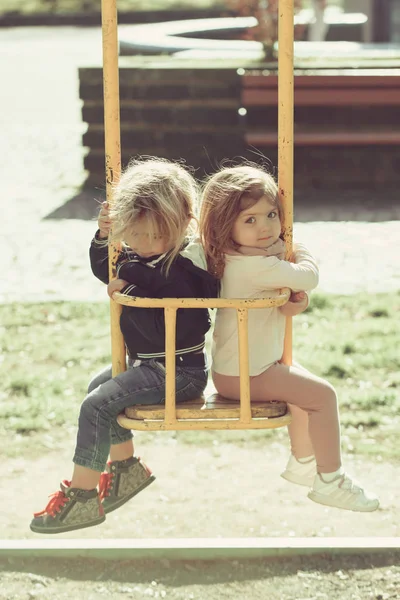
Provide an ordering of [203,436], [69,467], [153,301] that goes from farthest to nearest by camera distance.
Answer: [203,436] < [69,467] < [153,301]

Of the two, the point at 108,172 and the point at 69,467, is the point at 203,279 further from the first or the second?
the point at 69,467

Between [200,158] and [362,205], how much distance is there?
60.0 inches

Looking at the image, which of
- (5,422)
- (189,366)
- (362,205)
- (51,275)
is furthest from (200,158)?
(189,366)

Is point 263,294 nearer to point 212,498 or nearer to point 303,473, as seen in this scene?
point 303,473

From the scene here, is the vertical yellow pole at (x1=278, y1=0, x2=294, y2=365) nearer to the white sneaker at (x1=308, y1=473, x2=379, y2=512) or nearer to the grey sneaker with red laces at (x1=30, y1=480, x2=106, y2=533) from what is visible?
the white sneaker at (x1=308, y1=473, x2=379, y2=512)

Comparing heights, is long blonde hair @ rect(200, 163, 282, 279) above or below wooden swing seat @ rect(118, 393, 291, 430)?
above

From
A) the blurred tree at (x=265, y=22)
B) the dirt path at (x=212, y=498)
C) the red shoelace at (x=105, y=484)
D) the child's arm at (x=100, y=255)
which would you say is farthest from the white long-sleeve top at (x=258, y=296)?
the blurred tree at (x=265, y=22)

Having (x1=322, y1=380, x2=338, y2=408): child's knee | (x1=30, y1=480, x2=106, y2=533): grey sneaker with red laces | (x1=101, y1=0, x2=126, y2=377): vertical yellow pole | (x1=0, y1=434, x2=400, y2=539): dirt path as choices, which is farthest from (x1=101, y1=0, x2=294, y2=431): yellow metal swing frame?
(x1=0, y1=434, x2=400, y2=539): dirt path

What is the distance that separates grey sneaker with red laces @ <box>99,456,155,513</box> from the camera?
10.8 ft

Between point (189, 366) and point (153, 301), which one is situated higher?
point (153, 301)

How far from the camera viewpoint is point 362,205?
9.66 m

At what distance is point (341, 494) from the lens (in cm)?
321

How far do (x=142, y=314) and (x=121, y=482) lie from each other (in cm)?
55

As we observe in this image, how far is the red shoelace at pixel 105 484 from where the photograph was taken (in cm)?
331
